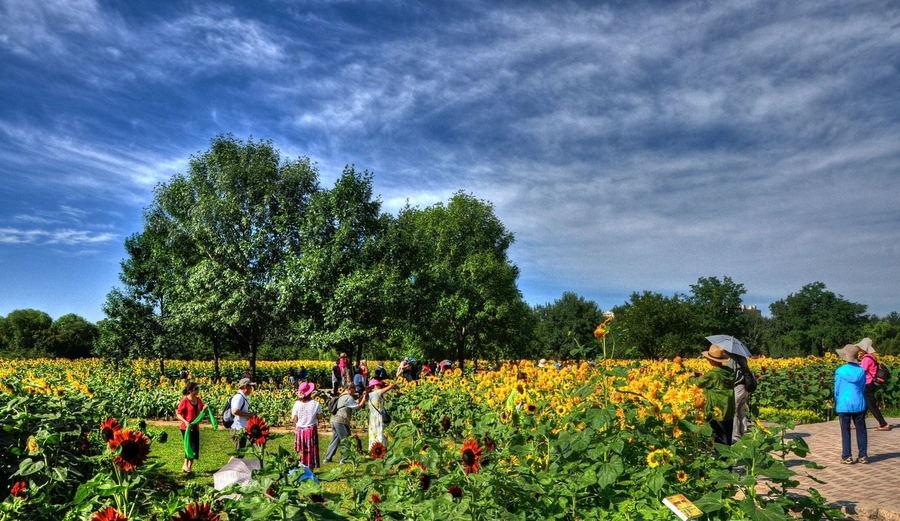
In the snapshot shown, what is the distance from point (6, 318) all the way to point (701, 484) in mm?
67075

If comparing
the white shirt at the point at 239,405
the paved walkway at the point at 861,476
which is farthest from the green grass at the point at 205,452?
the paved walkway at the point at 861,476

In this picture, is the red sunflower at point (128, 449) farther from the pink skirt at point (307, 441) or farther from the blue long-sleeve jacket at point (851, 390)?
the blue long-sleeve jacket at point (851, 390)

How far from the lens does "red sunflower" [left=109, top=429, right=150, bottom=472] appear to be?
2.54 m

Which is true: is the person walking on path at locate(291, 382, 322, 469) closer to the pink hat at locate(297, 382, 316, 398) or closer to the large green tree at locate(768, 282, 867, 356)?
the pink hat at locate(297, 382, 316, 398)

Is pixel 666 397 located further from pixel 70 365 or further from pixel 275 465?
pixel 70 365

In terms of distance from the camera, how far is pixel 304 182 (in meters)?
25.4

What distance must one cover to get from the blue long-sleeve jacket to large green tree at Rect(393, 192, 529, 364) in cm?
1711

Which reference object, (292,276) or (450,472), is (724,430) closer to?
(450,472)

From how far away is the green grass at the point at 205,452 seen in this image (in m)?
8.86

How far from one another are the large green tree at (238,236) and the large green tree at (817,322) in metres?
55.1

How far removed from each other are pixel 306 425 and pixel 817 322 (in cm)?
6906

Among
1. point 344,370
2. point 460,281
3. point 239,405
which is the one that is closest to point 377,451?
point 239,405

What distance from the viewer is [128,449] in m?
2.56

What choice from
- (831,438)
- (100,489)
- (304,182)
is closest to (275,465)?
(100,489)
